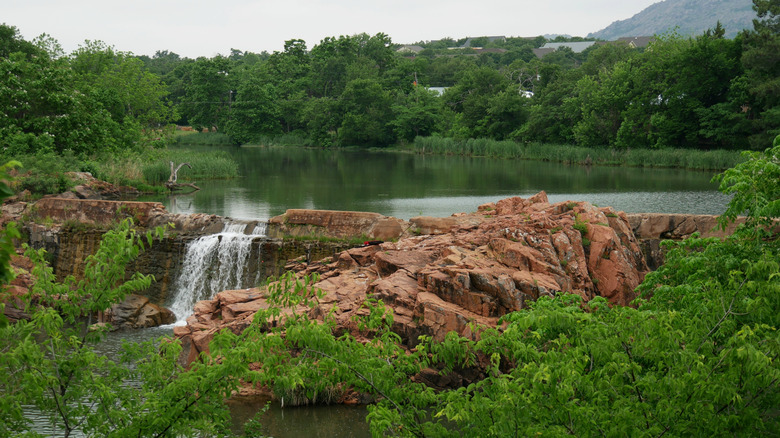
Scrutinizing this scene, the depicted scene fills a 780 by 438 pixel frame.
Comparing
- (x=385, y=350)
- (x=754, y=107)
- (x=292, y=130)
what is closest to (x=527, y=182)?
(x=754, y=107)

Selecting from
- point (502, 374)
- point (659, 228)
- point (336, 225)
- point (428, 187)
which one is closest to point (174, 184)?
point (428, 187)

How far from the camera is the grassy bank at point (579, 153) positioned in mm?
47594

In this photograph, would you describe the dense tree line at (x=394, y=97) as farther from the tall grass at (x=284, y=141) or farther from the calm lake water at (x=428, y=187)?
the calm lake water at (x=428, y=187)

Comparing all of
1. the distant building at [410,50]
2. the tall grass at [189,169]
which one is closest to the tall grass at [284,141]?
the tall grass at [189,169]

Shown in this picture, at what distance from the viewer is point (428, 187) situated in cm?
3950

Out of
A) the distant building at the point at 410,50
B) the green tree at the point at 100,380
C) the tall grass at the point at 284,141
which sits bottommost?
the green tree at the point at 100,380

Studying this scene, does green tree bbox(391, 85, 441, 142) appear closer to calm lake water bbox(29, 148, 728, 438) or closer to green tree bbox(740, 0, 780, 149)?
calm lake water bbox(29, 148, 728, 438)

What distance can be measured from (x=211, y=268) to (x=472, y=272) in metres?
8.88

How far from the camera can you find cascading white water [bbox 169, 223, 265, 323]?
784 inches

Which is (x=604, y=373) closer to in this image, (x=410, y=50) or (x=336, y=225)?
(x=336, y=225)

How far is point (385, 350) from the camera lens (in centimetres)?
745

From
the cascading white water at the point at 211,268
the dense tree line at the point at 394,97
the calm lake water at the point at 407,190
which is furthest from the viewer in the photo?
the dense tree line at the point at 394,97

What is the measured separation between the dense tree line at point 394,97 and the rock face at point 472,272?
20.8 m

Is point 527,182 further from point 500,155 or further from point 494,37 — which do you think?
point 494,37
